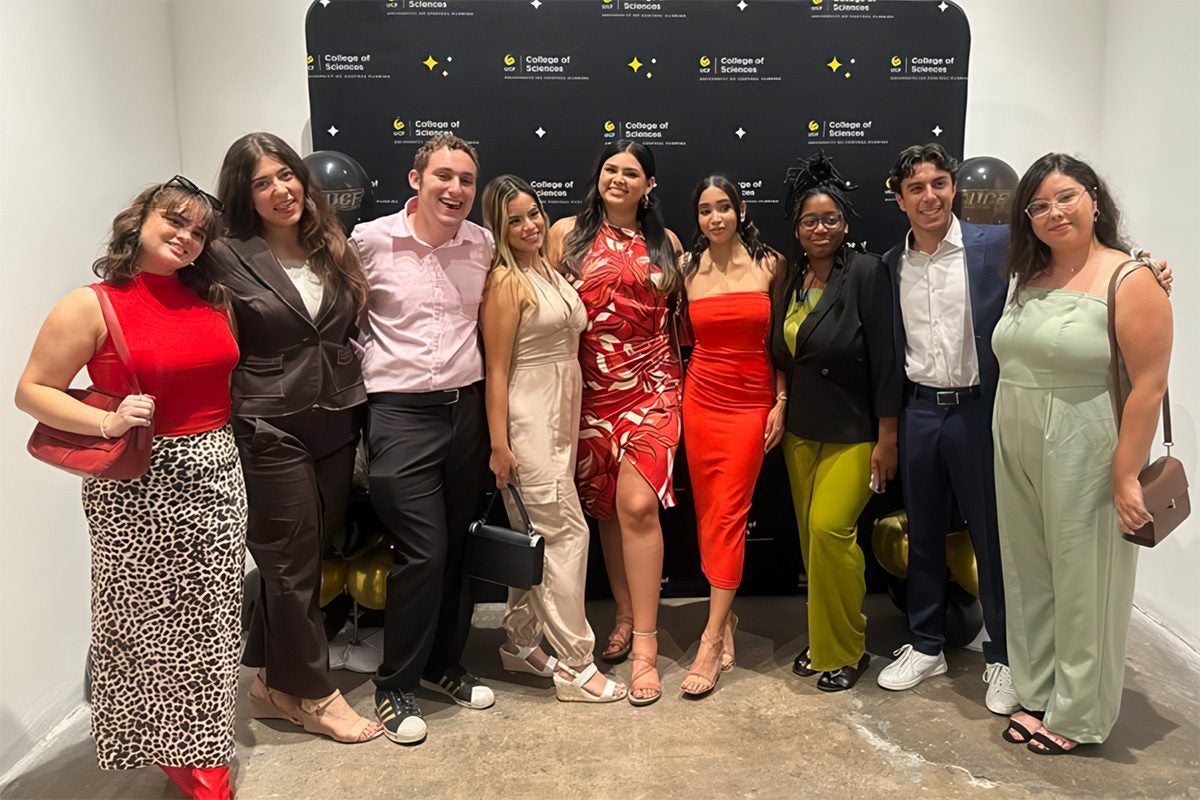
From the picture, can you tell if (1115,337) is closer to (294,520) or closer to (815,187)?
(815,187)

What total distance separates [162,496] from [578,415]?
5.04ft

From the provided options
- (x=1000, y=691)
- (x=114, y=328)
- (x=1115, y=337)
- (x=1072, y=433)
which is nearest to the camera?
(x=114, y=328)

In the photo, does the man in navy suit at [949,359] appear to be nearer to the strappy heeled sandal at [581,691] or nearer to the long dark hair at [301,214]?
the strappy heeled sandal at [581,691]

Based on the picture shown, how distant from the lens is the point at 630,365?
3594mm

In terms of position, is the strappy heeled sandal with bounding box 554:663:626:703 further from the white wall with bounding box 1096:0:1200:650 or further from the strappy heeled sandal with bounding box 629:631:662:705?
the white wall with bounding box 1096:0:1200:650

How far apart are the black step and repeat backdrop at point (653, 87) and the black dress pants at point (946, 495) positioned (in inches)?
52.1

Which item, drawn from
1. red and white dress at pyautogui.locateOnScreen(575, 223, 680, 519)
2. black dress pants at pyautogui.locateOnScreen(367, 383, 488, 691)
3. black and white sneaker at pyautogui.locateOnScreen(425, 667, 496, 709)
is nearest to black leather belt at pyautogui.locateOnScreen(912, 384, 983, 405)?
red and white dress at pyautogui.locateOnScreen(575, 223, 680, 519)

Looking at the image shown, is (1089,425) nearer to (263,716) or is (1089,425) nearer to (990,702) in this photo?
(990,702)

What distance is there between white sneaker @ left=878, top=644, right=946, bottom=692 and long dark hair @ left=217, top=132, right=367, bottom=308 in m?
2.55

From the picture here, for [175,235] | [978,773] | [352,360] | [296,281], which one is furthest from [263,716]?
[978,773]

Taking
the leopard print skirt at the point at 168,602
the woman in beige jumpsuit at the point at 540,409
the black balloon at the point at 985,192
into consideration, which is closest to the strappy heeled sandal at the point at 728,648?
the woman in beige jumpsuit at the point at 540,409

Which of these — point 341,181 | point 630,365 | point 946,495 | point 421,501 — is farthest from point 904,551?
point 341,181

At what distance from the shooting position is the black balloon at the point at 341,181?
3.76 metres

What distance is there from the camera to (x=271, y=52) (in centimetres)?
448
